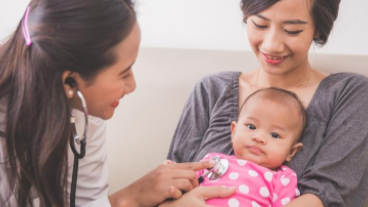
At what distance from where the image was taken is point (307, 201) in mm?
1355

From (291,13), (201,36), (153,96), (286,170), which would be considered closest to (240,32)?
(201,36)

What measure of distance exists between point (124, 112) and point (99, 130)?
0.27 m

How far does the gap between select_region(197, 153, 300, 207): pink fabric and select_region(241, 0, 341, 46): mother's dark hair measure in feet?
1.55

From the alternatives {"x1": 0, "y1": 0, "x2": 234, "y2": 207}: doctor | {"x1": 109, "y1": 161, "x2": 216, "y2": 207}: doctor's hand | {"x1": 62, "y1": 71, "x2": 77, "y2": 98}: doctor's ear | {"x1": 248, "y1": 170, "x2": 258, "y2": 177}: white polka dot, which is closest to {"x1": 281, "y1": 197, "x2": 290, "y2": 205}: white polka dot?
{"x1": 248, "y1": 170, "x2": 258, "y2": 177}: white polka dot

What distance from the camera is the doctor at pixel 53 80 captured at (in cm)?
111

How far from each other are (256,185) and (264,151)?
0.37 feet

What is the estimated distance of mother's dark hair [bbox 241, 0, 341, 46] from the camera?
148 cm

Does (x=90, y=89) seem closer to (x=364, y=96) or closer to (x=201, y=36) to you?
(x=364, y=96)

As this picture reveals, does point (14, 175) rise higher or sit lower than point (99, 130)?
higher

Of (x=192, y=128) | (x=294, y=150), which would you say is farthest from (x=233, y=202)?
(x=192, y=128)

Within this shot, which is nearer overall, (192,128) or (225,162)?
(225,162)

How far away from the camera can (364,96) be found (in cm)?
151

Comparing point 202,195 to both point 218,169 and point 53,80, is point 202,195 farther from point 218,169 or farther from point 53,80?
point 53,80

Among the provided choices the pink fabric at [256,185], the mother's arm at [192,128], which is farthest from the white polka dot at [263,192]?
the mother's arm at [192,128]
